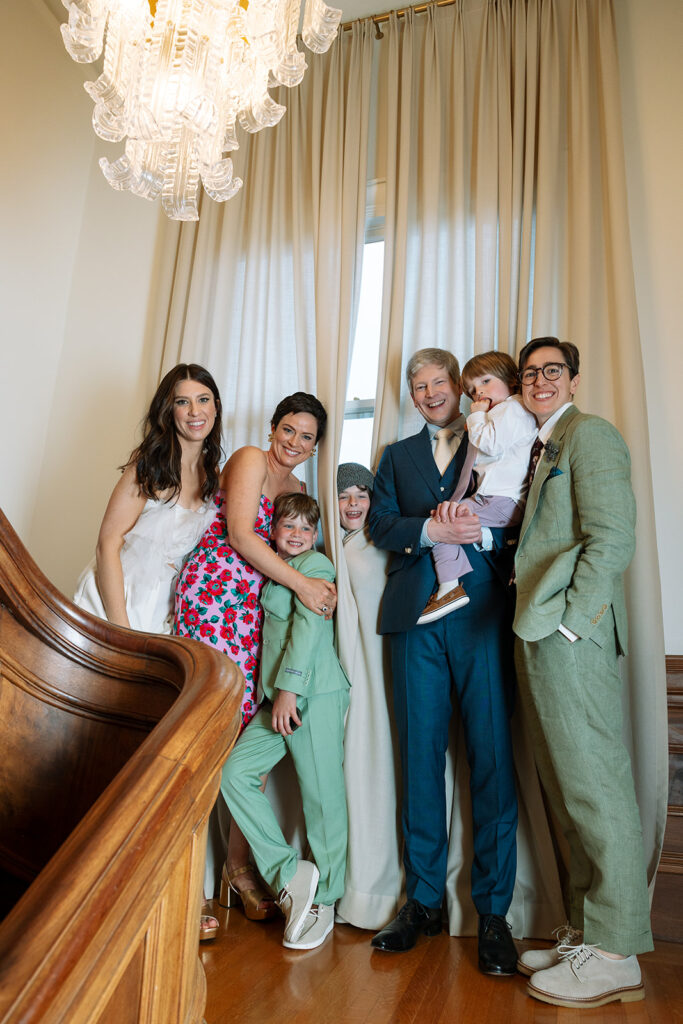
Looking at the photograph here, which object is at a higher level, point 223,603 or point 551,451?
point 551,451

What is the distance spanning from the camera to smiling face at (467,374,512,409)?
2.34 metres

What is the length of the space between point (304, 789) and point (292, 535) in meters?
0.82

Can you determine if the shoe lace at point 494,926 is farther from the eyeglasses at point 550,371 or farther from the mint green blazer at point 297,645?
the eyeglasses at point 550,371

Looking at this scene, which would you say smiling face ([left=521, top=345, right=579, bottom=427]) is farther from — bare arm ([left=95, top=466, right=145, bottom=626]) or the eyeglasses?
bare arm ([left=95, top=466, right=145, bottom=626])

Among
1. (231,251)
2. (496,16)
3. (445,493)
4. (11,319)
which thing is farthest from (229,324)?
(496,16)

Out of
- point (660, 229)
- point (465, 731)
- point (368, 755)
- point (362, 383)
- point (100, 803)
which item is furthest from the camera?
point (362, 383)

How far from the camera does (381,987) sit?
171 centimetres

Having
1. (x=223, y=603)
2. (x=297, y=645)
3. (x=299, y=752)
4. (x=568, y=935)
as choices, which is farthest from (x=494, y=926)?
(x=223, y=603)

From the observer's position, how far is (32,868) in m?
0.98

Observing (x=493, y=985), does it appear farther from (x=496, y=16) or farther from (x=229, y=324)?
(x=496, y=16)

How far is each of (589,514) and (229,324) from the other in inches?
76.7

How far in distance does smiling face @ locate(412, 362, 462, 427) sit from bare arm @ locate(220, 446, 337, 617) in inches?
23.9

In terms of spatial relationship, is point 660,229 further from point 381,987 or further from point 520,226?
point 381,987

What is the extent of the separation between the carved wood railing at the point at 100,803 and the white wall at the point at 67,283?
250cm
